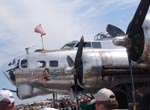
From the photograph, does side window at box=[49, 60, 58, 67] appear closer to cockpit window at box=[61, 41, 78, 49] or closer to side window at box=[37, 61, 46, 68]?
side window at box=[37, 61, 46, 68]

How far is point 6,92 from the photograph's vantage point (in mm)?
4434

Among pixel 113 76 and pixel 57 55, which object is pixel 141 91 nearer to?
pixel 113 76

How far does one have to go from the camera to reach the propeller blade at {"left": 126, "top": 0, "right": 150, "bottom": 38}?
572 inches

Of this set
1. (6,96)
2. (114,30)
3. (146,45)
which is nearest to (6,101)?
(6,96)

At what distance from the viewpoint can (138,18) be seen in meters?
14.7

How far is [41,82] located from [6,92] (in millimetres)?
12791

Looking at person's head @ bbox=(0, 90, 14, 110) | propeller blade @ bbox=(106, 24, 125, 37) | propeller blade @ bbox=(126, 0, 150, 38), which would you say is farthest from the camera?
propeller blade @ bbox=(106, 24, 125, 37)

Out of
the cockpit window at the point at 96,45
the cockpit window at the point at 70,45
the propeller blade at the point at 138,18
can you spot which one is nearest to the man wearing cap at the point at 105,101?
the propeller blade at the point at 138,18

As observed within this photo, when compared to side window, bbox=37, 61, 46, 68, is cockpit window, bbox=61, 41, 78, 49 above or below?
above

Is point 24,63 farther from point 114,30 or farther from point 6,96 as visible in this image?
point 6,96

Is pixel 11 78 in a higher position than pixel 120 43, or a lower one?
lower

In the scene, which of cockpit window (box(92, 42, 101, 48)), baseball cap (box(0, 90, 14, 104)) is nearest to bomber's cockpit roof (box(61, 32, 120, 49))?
cockpit window (box(92, 42, 101, 48))

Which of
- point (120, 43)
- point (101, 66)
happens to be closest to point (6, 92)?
→ point (120, 43)

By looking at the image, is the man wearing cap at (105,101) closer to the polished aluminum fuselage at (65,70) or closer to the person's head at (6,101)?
the person's head at (6,101)
